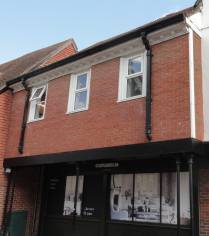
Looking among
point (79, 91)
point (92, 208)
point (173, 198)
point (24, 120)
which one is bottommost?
point (92, 208)

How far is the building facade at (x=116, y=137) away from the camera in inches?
336

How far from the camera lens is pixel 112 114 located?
9.92m

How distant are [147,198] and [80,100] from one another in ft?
12.2

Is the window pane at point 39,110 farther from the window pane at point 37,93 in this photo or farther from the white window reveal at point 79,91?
the white window reveal at point 79,91

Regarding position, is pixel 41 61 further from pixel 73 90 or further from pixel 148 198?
pixel 148 198

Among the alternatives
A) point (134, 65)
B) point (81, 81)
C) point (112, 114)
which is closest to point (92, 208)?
point (112, 114)

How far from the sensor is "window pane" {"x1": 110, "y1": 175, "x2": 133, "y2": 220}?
10273mm

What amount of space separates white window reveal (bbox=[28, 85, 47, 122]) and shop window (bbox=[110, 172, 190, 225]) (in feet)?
12.7

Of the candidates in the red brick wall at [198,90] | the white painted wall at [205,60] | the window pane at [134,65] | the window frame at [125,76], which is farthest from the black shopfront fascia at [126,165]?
the window pane at [134,65]

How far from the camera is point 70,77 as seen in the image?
38.9ft

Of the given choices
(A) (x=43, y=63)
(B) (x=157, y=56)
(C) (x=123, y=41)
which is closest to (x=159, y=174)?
(B) (x=157, y=56)

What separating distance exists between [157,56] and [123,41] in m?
1.18

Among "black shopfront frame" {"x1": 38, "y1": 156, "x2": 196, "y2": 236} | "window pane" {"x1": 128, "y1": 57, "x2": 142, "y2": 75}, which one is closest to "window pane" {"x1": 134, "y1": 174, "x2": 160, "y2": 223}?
"black shopfront frame" {"x1": 38, "y1": 156, "x2": 196, "y2": 236}

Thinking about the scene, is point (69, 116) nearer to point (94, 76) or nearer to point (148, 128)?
point (94, 76)
